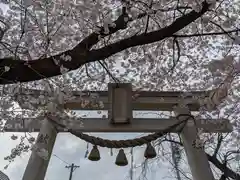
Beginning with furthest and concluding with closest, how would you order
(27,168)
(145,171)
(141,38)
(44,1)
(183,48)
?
(145,171), (183,48), (27,168), (44,1), (141,38)

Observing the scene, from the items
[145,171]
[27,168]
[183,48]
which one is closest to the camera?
[27,168]

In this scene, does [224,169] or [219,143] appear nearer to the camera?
[224,169]

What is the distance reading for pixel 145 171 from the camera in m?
6.62

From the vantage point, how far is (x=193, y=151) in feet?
17.8

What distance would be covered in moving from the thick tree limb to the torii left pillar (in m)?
2.19

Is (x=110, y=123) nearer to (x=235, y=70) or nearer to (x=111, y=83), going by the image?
(x=111, y=83)

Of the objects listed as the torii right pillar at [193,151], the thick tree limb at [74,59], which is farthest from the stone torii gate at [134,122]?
the thick tree limb at [74,59]

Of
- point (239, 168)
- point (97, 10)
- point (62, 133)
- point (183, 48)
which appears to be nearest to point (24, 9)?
point (97, 10)

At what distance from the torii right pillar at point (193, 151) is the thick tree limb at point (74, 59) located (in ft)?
8.51

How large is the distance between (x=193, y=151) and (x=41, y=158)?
2.43 metres

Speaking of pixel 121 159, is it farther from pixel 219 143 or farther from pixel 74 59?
pixel 74 59

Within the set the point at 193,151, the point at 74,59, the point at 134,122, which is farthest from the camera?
the point at 134,122

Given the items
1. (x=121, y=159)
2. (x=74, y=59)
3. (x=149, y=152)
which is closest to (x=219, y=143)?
(x=149, y=152)

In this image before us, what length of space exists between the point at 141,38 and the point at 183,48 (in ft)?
10.2
